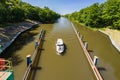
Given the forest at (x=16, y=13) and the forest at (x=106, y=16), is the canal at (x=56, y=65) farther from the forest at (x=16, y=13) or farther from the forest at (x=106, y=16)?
the forest at (x=106, y=16)

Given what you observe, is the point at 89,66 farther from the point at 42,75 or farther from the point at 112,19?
the point at 112,19

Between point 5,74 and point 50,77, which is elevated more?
point 5,74

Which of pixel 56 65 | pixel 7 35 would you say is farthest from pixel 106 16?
pixel 56 65

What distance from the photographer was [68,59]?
76.2 ft

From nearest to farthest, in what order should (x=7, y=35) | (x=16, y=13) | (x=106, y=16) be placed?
1. (x=7, y=35)
2. (x=106, y=16)
3. (x=16, y=13)

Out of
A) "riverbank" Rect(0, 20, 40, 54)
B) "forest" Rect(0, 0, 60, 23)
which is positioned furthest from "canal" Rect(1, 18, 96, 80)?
"forest" Rect(0, 0, 60, 23)

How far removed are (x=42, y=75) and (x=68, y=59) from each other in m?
6.26

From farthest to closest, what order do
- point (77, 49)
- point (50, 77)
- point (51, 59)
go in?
point (77, 49) < point (51, 59) < point (50, 77)

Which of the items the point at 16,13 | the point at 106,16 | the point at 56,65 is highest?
the point at 16,13

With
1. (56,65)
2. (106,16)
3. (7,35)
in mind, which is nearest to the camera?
(56,65)

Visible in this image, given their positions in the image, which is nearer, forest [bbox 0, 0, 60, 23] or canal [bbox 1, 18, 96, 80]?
canal [bbox 1, 18, 96, 80]

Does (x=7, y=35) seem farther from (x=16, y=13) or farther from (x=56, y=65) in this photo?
(x=16, y=13)

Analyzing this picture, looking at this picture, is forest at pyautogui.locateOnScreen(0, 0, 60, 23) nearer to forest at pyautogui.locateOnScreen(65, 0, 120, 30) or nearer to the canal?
the canal

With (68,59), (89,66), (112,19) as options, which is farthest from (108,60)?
(112,19)
